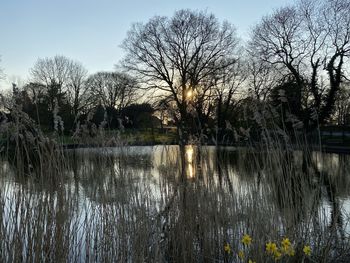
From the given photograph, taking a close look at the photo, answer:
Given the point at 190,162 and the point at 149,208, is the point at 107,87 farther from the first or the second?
the point at 149,208

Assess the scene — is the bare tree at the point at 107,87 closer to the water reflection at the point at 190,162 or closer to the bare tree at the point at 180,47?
the bare tree at the point at 180,47

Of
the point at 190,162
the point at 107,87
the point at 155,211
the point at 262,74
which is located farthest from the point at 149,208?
Result: the point at 107,87

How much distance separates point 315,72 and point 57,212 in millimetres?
22096

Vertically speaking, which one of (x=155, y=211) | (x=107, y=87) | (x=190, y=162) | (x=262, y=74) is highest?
(x=107, y=87)

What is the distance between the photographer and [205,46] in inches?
1222

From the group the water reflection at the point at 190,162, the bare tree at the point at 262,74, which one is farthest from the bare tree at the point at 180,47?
the water reflection at the point at 190,162

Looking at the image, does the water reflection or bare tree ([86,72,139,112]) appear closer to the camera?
the water reflection

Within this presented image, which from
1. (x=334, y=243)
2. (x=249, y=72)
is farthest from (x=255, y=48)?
(x=334, y=243)

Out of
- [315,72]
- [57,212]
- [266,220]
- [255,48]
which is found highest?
[255,48]

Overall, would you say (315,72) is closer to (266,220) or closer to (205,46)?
(205,46)

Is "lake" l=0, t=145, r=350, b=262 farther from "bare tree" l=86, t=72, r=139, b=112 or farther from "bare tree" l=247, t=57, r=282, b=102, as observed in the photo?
"bare tree" l=86, t=72, r=139, b=112

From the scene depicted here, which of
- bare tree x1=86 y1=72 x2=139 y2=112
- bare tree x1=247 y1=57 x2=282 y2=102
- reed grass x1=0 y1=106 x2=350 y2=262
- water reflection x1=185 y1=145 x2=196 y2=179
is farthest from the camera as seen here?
bare tree x1=86 y1=72 x2=139 y2=112

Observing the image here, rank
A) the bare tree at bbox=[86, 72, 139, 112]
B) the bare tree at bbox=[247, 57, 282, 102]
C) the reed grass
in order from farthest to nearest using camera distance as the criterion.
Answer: the bare tree at bbox=[86, 72, 139, 112]
the bare tree at bbox=[247, 57, 282, 102]
the reed grass

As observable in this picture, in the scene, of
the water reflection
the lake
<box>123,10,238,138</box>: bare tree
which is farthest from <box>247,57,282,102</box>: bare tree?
the lake
